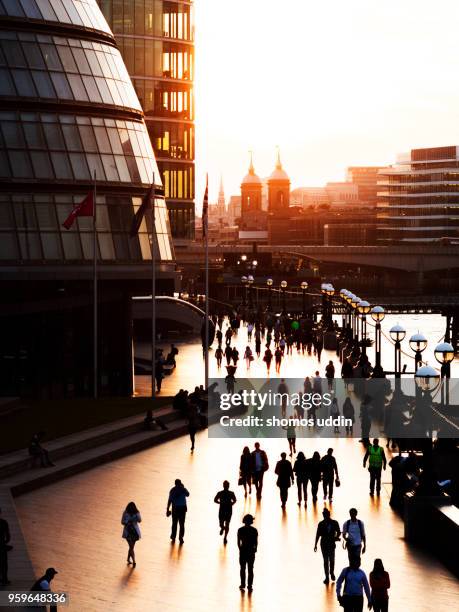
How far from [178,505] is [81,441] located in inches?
501

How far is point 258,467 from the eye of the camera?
3356 cm

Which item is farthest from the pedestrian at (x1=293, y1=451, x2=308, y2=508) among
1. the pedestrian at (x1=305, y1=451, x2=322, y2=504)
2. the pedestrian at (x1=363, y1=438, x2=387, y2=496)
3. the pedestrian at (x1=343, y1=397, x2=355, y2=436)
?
the pedestrian at (x1=343, y1=397, x2=355, y2=436)

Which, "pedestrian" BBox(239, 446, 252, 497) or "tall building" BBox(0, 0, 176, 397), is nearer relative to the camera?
"pedestrian" BBox(239, 446, 252, 497)

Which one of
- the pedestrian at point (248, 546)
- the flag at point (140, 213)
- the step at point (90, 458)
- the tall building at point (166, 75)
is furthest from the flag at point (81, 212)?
the tall building at point (166, 75)

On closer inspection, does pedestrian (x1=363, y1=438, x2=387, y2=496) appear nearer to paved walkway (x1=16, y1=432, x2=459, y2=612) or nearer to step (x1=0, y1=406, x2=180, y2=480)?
paved walkway (x1=16, y1=432, x2=459, y2=612)

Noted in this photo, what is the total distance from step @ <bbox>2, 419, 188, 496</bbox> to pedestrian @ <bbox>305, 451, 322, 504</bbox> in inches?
277

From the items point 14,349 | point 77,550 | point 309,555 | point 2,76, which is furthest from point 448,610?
point 2,76

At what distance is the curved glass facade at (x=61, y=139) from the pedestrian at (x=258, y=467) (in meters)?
25.0

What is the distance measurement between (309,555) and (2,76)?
109ft

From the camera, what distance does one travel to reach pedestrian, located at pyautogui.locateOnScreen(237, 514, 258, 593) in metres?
24.7

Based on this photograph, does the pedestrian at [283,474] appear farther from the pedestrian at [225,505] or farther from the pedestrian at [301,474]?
the pedestrian at [225,505]

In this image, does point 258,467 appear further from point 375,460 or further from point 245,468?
point 375,460

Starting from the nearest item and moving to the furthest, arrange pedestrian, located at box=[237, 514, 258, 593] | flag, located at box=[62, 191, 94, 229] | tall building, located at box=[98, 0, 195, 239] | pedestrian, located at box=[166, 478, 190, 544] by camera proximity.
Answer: pedestrian, located at box=[237, 514, 258, 593]
pedestrian, located at box=[166, 478, 190, 544]
flag, located at box=[62, 191, 94, 229]
tall building, located at box=[98, 0, 195, 239]

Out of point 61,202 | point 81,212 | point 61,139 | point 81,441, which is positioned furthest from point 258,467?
point 61,139
